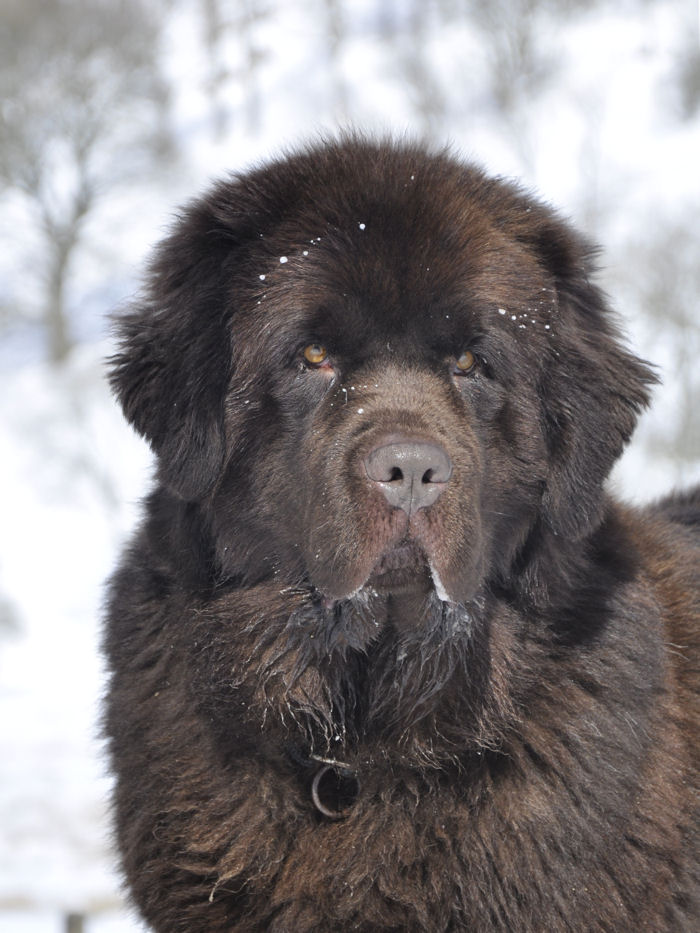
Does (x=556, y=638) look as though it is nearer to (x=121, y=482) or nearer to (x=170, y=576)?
(x=170, y=576)

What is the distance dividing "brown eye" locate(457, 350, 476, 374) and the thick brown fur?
0.04 ft

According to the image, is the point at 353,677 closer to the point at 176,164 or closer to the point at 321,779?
the point at 321,779

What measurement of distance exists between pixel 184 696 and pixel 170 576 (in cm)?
35

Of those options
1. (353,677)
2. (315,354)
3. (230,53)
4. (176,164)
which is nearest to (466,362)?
(315,354)

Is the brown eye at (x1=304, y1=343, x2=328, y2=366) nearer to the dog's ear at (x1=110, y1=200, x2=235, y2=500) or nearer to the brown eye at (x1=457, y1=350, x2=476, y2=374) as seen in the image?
the dog's ear at (x1=110, y1=200, x2=235, y2=500)

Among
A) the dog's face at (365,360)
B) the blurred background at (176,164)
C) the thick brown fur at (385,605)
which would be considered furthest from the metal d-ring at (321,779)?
the blurred background at (176,164)

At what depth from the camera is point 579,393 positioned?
3.05 metres

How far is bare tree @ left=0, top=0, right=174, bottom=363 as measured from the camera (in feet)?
88.6

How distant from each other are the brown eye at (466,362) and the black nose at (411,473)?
1.39 ft

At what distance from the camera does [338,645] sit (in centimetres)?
293

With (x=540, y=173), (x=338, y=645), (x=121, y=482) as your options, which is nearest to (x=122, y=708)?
(x=338, y=645)

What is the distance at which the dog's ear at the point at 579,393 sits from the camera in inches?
118

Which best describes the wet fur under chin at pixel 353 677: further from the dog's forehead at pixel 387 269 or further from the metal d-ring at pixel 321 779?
the dog's forehead at pixel 387 269

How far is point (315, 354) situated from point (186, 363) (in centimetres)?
37
